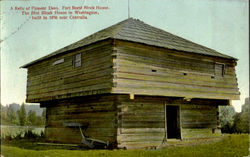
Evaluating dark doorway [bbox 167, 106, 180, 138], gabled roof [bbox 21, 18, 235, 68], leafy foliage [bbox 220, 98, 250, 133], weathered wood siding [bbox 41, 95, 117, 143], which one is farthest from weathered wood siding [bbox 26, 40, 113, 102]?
leafy foliage [bbox 220, 98, 250, 133]

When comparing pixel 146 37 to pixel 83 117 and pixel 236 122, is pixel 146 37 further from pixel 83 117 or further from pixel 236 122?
pixel 236 122

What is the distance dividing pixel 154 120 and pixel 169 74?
8.35 feet

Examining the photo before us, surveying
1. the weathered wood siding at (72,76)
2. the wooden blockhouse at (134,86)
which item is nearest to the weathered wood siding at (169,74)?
the wooden blockhouse at (134,86)

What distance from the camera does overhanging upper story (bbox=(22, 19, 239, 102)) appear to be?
13828 millimetres

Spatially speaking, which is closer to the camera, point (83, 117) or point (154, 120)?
point (154, 120)

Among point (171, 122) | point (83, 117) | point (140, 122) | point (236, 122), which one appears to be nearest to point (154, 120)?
point (140, 122)

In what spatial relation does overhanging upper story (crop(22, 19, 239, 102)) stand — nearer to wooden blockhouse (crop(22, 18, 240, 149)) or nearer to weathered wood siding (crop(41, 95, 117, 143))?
wooden blockhouse (crop(22, 18, 240, 149))

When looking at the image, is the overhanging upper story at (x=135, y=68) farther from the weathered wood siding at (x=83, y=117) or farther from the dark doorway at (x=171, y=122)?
the dark doorway at (x=171, y=122)

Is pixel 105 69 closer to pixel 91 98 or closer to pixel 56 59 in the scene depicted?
pixel 91 98

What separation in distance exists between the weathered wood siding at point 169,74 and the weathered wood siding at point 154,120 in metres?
0.82

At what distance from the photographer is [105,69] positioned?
45.5 ft

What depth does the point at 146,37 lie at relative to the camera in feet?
50.5

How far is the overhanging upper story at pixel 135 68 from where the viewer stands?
13828mm

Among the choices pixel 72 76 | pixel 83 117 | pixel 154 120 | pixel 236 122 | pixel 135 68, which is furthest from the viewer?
pixel 236 122
